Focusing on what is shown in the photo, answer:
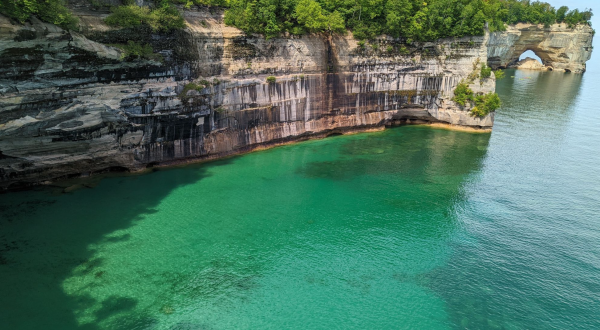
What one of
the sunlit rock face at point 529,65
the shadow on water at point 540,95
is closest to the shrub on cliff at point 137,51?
the shadow on water at point 540,95

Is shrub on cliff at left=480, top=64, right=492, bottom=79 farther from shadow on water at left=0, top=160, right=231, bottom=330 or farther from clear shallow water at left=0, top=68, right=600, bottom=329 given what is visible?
shadow on water at left=0, top=160, right=231, bottom=330

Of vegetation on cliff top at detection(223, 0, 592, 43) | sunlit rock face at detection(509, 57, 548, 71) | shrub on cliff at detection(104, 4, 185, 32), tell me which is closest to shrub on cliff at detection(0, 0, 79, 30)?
shrub on cliff at detection(104, 4, 185, 32)

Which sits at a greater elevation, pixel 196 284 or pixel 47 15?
pixel 47 15

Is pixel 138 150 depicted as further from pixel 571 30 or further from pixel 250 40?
pixel 571 30

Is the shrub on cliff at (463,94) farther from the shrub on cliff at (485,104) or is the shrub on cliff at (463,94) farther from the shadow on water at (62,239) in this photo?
the shadow on water at (62,239)

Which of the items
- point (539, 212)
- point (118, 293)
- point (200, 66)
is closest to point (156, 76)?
point (200, 66)

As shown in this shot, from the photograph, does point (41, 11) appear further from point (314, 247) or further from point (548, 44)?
point (548, 44)
